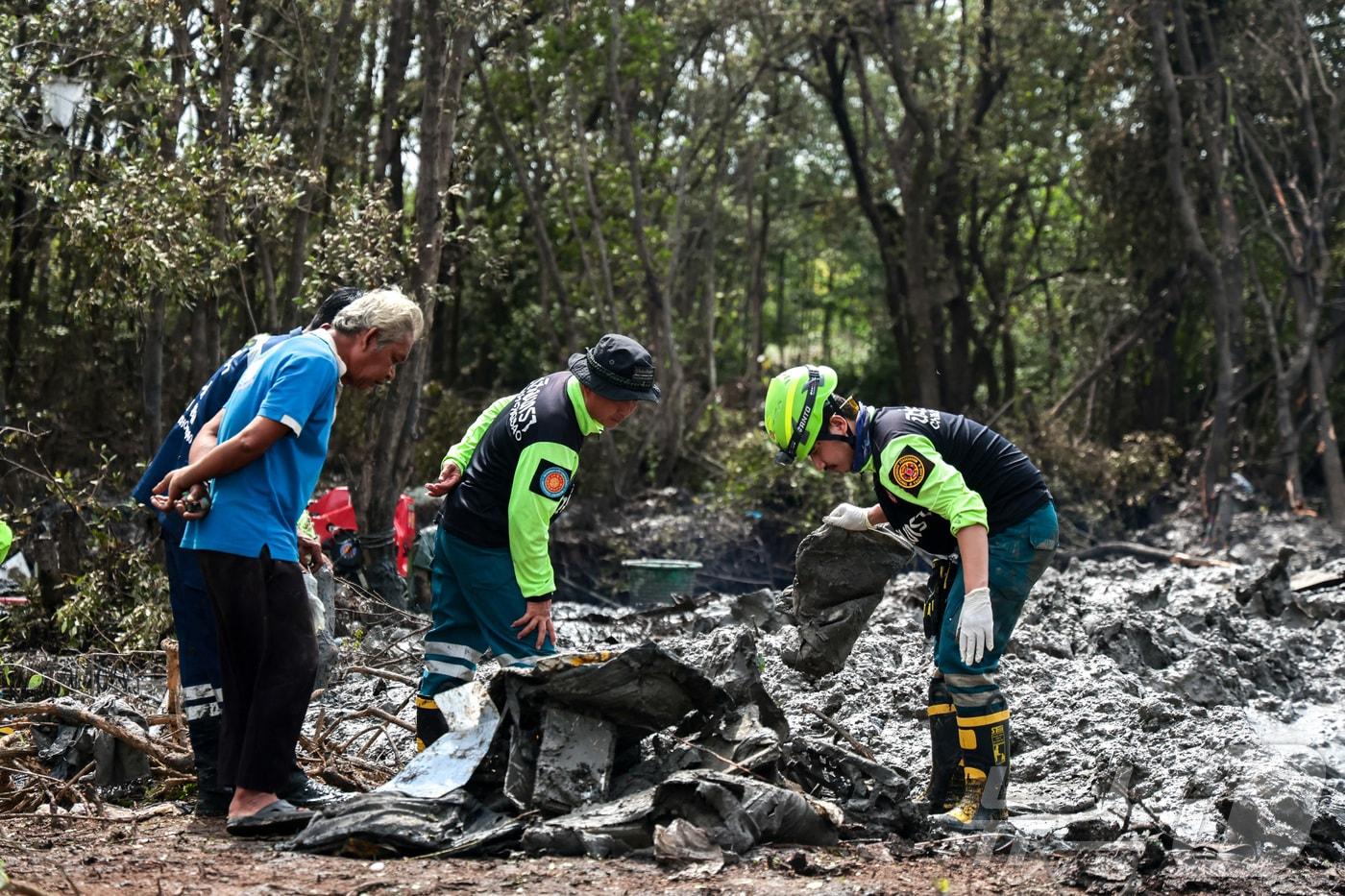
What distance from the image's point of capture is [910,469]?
15.8 feet

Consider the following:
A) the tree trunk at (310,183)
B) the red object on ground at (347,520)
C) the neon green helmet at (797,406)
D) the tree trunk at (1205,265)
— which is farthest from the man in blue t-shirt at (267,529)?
the tree trunk at (1205,265)

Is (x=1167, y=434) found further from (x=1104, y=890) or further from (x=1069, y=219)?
(x=1104, y=890)

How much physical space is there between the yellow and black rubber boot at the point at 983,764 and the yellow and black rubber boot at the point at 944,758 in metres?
0.14

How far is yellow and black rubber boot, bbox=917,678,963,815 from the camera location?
5172mm

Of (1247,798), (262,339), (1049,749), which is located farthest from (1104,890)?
(262,339)

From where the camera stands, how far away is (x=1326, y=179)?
16750 mm

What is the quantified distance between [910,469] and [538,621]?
1.38m

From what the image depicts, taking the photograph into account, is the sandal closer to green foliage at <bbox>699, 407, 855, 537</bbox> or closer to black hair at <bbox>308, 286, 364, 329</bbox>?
black hair at <bbox>308, 286, 364, 329</bbox>

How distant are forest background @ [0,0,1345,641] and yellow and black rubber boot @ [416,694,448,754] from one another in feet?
10.7

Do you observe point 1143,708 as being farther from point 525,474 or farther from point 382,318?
point 382,318

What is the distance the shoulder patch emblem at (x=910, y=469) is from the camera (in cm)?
482

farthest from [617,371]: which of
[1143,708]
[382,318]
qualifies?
[1143,708]

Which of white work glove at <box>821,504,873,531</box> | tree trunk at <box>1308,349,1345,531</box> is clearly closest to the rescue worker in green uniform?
white work glove at <box>821,504,873,531</box>

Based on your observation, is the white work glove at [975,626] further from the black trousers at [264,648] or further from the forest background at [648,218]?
the forest background at [648,218]
